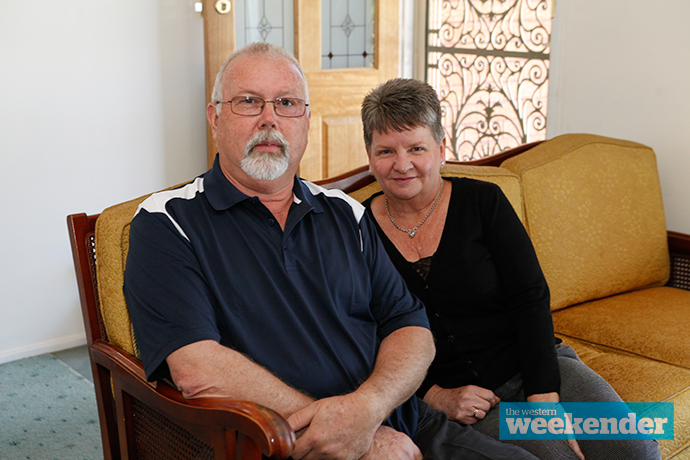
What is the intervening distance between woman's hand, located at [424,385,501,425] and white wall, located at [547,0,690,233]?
165 cm

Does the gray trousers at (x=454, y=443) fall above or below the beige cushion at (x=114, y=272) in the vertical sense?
below

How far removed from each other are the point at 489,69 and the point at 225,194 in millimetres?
2481

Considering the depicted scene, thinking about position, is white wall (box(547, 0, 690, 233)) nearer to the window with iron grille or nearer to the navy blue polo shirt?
the window with iron grille

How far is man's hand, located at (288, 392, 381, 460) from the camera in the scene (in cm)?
105

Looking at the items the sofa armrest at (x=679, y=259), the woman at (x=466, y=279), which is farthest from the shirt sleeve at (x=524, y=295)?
the sofa armrest at (x=679, y=259)

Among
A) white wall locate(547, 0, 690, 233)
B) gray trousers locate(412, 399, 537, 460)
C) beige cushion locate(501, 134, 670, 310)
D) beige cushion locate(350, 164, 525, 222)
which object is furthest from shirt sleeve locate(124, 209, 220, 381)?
white wall locate(547, 0, 690, 233)

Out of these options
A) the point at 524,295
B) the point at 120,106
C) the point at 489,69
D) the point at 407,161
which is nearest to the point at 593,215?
the point at 524,295

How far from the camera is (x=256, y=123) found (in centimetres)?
133

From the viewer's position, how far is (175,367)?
107cm

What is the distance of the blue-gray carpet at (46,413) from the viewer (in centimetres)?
207

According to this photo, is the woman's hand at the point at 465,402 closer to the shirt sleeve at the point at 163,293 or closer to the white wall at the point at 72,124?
the shirt sleeve at the point at 163,293

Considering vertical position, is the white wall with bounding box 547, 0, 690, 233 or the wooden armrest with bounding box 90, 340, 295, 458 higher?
the white wall with bounding box 547, 0, 690, 233

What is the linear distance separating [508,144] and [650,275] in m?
1.23

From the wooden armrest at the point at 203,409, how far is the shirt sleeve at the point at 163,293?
0.19ft
